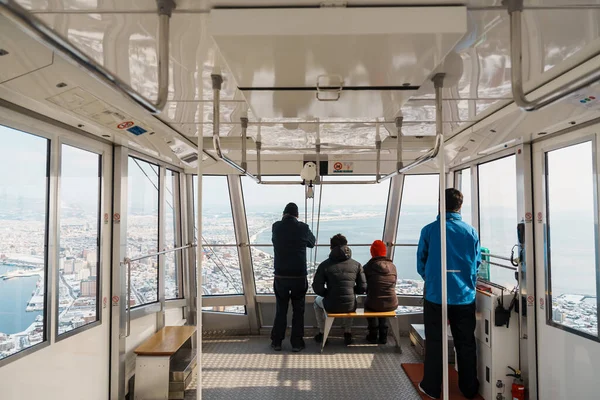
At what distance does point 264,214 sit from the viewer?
18.5 ft

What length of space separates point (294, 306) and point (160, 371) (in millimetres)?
1847

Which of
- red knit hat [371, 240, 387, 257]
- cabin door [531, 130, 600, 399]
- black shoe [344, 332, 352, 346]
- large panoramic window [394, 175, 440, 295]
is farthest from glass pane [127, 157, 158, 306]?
cabin door [531, 130, 600, 399]

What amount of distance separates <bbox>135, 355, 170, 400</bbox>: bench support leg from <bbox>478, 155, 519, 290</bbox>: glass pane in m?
3.50

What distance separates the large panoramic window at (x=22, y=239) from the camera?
231 cm

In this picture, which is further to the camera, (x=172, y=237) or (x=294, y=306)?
(x=172, y=237)

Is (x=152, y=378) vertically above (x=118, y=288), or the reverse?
(x=118, y=288)

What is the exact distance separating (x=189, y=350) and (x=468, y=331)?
9.73ft

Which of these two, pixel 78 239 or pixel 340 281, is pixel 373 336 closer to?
pixel 340 281

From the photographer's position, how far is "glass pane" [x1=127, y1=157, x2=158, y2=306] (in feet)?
12.9

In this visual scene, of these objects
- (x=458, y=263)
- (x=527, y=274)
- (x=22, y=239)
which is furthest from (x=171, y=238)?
(x=527, y=274)

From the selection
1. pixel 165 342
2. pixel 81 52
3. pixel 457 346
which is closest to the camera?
pixel 81 52

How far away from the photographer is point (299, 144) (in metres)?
4.03

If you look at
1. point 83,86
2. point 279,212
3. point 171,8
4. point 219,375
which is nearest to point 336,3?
point 171,8

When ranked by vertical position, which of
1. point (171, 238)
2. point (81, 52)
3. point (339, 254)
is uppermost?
point (81, 52)
